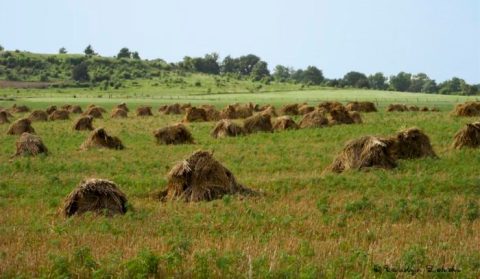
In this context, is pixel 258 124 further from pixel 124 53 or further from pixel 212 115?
pixel 124 53

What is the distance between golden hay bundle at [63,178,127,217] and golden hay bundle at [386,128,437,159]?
35.8ft

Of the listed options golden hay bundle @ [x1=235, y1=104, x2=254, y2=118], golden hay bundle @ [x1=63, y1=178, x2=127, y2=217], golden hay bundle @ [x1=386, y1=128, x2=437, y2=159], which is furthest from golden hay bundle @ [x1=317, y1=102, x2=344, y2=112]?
golden hay bundle @ [x1=63, y1=178, x2=127, y2=217]

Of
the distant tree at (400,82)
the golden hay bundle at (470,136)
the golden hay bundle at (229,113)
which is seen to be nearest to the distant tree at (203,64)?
the distant tree at (400,82)

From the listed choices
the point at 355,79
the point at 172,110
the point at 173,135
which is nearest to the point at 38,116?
the point at 172,110

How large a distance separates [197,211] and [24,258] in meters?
5.56

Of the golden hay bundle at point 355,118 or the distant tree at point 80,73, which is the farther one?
the distant tree at point 80,73

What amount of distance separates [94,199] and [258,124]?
842 inches

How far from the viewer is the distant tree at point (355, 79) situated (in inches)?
6900

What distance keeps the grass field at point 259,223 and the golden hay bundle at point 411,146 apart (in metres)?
0.72

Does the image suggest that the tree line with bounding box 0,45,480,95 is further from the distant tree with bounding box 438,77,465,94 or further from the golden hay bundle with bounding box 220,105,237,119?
the golden hay bundle with bounding box 220,105,237,119

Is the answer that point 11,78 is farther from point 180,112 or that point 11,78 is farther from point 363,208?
point 363,208

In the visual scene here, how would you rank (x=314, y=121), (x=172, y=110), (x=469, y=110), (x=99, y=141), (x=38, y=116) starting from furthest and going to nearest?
(x=172, y=110)
(x=38, y=116)
(x=469, y=110)
(x=314, y=121)
(x=99, y=141)

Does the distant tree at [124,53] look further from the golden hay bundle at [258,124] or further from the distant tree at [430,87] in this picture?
the golden hay bundle at [258,124]

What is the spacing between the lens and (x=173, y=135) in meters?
31.0
